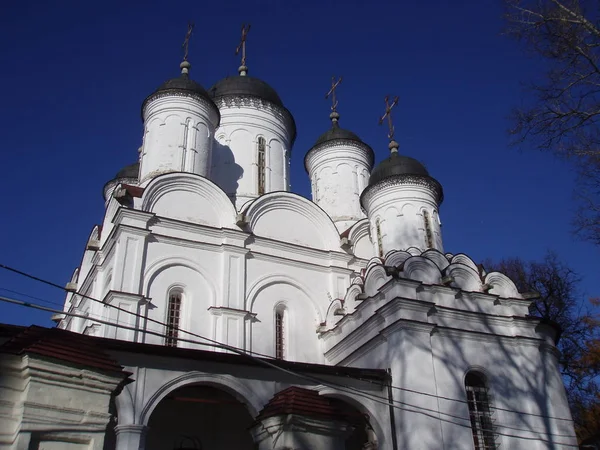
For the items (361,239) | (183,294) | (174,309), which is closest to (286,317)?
(183,294)

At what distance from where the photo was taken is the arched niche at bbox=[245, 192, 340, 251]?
16.9 meters

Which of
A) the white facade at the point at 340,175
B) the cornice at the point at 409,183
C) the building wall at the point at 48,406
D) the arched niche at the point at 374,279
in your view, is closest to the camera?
the building wall at the point at 48,406

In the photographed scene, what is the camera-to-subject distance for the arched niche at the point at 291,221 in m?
16.9

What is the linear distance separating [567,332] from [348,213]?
978 cm

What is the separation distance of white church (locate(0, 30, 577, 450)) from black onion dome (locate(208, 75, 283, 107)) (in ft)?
4.26

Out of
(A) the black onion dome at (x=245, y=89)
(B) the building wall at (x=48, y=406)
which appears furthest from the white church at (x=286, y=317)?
(B) the building wall at (x=48, y=406)

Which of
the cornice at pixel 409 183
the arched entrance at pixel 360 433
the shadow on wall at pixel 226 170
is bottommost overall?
the arched entrance at pixel 360 433

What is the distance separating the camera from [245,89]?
68.8 ft

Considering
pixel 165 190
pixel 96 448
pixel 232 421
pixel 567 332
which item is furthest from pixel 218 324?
pixel 567 332

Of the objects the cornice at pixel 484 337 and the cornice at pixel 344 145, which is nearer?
the cornice at pixel 484 337

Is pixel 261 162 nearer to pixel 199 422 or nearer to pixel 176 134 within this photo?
pixel 176 134

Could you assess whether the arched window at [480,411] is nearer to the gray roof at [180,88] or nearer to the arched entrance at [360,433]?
the arched entrance at [360,433]

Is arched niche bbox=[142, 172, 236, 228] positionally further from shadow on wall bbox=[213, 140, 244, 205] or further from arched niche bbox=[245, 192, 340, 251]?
shadow on wall bbox=[213, 140, 244, 205]

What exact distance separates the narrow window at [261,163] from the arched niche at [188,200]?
9.66 feet
